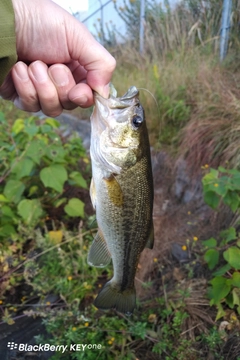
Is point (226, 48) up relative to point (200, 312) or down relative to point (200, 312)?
up

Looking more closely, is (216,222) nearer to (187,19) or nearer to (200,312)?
(200,312)

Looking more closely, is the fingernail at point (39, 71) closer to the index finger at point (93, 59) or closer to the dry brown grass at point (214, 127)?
the index finger at point (93, 59)

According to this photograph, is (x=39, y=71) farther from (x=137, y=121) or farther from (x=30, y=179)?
(x=30, y=179)

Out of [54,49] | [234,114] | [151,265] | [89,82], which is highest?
[54,49]

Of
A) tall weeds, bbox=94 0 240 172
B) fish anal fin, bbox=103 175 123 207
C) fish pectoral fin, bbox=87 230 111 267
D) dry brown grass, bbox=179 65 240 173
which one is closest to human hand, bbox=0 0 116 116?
fish anal fin, bbox=103 175 123 207

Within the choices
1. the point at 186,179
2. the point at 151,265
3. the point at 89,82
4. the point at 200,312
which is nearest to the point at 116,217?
the point at 89,82

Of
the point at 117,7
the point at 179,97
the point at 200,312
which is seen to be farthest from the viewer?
the point at 117,7
